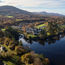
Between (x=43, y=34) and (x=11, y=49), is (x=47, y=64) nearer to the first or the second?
(x=11, y=49)

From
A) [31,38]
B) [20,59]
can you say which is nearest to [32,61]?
[20,59]

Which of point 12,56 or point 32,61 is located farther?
point 12,56

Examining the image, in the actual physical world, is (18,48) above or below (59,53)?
above

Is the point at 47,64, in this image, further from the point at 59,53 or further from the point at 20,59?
the point at 59,53

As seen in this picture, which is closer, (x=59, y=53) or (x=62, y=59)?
(x=62, y=59)

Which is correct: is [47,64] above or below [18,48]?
below

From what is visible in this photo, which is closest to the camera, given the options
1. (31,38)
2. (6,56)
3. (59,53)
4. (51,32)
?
(6,56)

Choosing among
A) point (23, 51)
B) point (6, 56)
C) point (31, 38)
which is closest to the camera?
point (6, 56)

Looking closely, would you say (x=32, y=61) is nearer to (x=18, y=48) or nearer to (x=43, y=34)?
(x=18, y=48)

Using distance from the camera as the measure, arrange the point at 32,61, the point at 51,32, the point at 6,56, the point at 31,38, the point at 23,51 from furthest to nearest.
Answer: the point at 51,32, the point at 31,38, the point at 23,51, the point at 6,56, the point at 32,61
